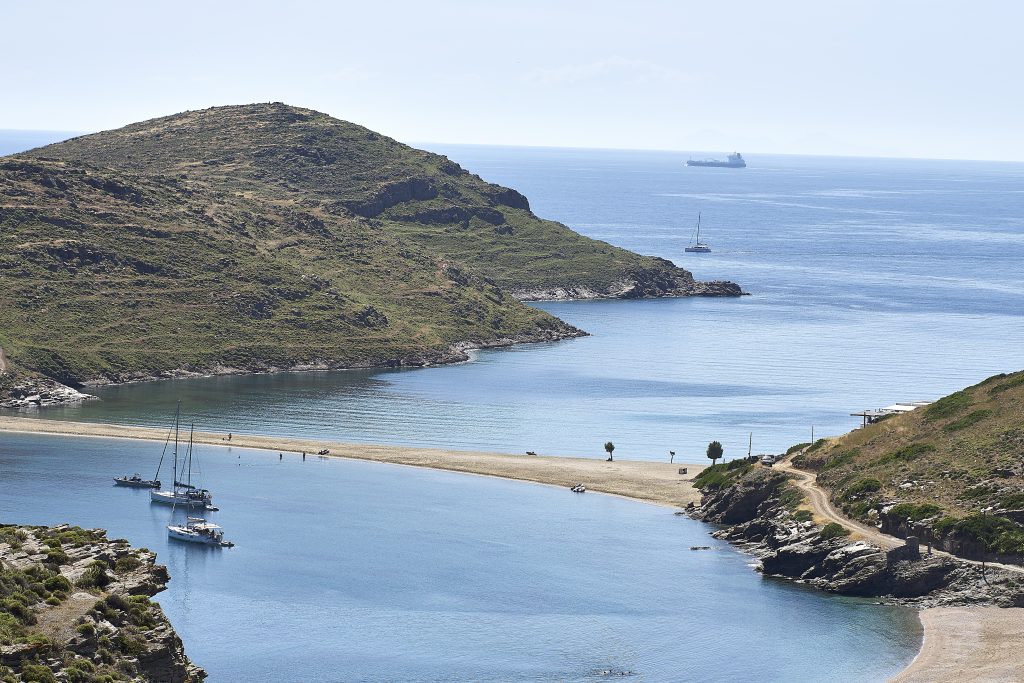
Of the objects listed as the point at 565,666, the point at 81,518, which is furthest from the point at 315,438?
the point at 565,666

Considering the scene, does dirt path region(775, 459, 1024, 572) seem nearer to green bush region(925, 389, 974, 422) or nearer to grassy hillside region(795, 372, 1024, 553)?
grassy hillside region(795, 372, 1024, 553)

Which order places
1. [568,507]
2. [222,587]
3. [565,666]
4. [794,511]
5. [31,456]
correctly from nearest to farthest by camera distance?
[565,666], [222,587], [794,511], [568,507], [31,456]

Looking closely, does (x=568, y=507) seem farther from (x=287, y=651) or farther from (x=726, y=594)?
(x=287, y=651)

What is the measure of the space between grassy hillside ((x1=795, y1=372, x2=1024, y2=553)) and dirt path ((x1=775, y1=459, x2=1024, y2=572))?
944mm

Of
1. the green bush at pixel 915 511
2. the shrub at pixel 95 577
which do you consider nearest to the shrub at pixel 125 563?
the shrub at pixel 95 577

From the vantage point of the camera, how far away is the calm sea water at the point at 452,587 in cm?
9400

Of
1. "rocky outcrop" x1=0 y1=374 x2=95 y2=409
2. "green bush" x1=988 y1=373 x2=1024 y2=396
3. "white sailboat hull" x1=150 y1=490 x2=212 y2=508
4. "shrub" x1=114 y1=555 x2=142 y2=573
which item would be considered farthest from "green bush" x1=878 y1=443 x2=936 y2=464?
"rocky outcrop" x1=0 y1=374 x2=95 y2=409

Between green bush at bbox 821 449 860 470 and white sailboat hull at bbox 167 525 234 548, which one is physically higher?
green bush at bbox 821 449 860 470

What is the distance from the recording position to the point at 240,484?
143875mm

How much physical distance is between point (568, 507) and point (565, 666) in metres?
45.4

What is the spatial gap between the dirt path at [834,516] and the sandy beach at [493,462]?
11101 millimetres

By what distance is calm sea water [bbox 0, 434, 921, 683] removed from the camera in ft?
308

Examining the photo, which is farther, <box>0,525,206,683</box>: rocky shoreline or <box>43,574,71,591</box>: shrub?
<box>43,574,71,591</box>: shrub

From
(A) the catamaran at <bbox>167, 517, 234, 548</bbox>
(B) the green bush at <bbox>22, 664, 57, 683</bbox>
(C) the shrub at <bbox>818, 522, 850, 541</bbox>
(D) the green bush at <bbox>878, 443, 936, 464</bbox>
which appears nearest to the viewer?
(B) the green bush at <bbox>22, 664, 57, 683</bbox>
